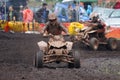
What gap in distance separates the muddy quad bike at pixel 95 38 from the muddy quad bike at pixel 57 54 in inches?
237

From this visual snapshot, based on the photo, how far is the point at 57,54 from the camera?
12.5m

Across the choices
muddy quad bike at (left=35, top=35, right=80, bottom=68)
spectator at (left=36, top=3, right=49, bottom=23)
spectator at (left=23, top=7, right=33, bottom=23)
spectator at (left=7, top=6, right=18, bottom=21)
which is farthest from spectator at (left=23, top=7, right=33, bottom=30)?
muddy quad bike at (left=35, top=35, right=80, bottom=68)

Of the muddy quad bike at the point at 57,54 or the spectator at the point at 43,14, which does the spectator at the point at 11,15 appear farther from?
the muddy quad bike at the point at 57,54

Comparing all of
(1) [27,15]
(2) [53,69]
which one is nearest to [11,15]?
(1) [27,15]

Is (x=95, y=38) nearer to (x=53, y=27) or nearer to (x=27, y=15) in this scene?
(x=53, y=27)

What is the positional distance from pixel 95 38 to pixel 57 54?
6.53 meters

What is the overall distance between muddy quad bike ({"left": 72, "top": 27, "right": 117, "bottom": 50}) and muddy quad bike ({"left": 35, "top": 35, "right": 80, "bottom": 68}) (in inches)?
237

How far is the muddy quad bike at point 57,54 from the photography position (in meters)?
12.3

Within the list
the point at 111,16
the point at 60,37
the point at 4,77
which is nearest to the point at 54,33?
the point at 60,37

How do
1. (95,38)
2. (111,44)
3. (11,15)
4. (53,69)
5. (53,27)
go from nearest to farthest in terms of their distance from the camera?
(53,69) → (53,27) → (95,38) → (111,44) → (11,15)

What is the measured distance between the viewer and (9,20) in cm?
2847

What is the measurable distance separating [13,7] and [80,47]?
10.8 metres

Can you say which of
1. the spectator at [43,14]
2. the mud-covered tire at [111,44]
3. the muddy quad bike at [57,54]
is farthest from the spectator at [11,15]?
the muddy quad bike at [57,54]

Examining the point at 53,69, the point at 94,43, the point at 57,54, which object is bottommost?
the point at 94,43
